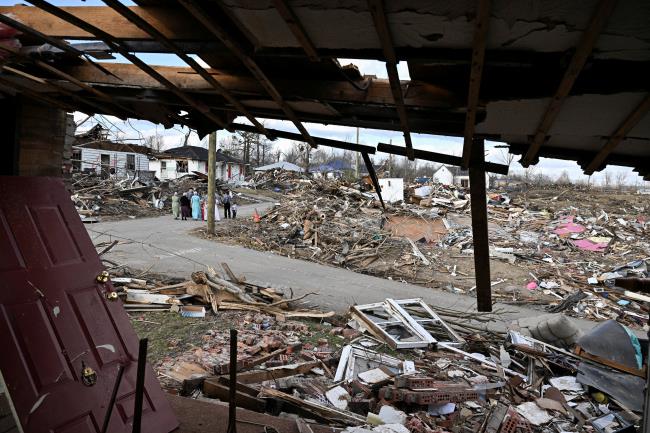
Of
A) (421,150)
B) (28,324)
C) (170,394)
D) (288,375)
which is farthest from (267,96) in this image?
(288,375)

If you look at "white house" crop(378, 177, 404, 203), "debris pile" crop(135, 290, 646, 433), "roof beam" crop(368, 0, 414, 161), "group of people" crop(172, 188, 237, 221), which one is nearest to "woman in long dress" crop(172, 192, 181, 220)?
"group of people" crop(172, 188, 237, 221)

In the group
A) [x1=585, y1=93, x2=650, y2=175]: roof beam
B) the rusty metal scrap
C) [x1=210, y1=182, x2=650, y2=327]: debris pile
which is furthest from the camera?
[x1=210, y1=182, x2=650, y2=327]: debris pile

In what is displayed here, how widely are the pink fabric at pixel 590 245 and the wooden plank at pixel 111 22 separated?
58.9 feet

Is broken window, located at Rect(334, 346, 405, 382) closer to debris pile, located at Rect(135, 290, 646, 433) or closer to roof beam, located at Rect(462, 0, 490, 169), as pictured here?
debris pile, located at Rect(135, 290, 646, 433)

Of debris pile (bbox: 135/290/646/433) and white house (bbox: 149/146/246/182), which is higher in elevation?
white house (bbox: 149/146/246/182)

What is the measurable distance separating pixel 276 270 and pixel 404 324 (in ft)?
18.5

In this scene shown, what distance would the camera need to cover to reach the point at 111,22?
276cm

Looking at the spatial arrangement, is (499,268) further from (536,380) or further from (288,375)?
(288,375)

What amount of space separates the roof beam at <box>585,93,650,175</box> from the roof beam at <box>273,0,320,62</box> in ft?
6.36

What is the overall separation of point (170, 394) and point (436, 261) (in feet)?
38.5

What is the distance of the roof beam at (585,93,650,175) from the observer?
98.2 inches

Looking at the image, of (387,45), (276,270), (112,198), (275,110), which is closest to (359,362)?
(275,110)

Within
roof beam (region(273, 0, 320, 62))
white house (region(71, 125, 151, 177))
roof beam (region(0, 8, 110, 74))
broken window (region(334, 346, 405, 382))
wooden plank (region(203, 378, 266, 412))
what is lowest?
broken window (region(334, 346, 405, 382))

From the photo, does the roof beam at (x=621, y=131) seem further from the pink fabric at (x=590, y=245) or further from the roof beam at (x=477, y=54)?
the pink fabric at (x=590, y=245)
